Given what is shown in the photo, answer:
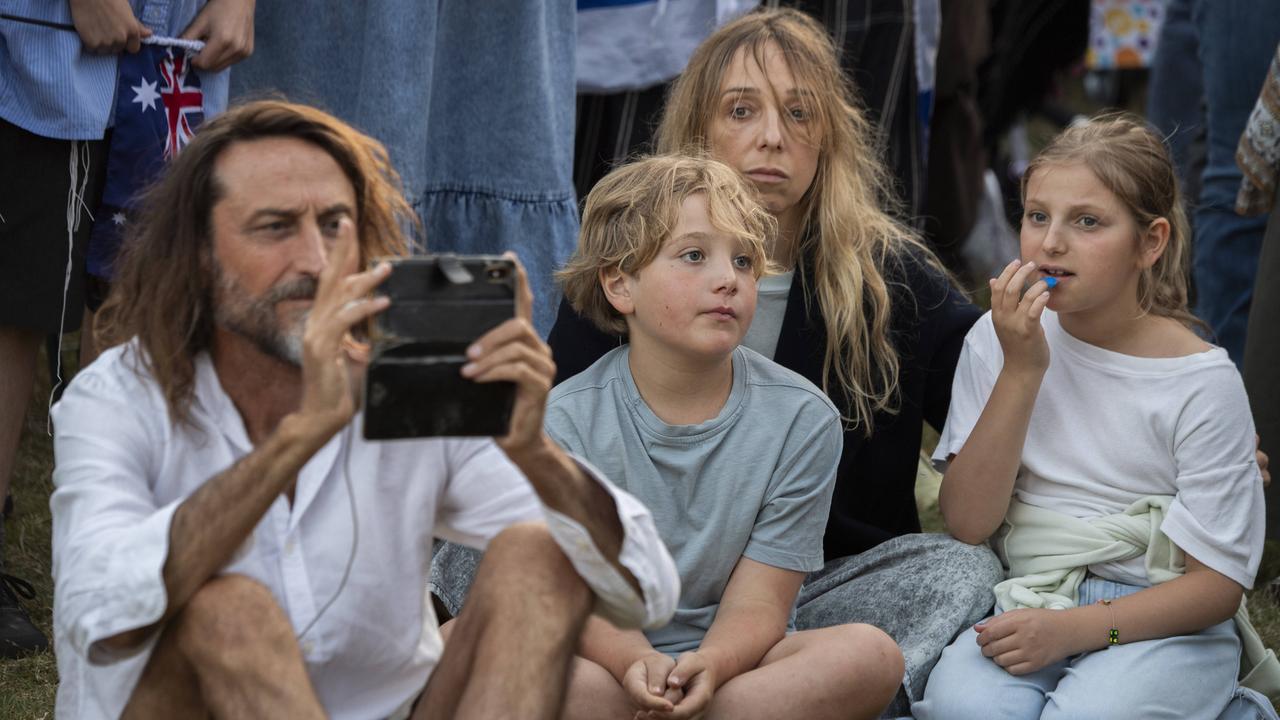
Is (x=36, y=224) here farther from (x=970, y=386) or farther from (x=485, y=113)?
(x=970, y=386)

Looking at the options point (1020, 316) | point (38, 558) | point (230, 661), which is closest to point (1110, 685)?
point (1020, 316)

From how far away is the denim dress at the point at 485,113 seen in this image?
3566 millimetres

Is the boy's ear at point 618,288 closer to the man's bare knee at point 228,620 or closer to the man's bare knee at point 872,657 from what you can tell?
the man's bare knee at point 872,657

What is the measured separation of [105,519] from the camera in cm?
209

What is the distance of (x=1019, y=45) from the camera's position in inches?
Answer: 283

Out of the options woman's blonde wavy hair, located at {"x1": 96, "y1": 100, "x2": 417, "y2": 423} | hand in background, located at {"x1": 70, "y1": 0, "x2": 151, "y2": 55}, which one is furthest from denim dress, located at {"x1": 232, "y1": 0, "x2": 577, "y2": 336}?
woman's blonde wavy hair, located at {"x1": 96, "y1": 100, "x2": 417, "y2": 423}

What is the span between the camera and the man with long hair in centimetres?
208

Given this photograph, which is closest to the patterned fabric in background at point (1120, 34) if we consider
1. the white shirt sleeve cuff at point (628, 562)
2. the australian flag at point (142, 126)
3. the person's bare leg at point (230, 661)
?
the australian flag at point (142, 126)

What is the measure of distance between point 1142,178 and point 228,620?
177 centimetres

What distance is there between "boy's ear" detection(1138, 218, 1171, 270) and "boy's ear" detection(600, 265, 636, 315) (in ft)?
3.01

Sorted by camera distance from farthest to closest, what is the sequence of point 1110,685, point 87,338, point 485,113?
point 485,113, point 87,338, point 1110,685

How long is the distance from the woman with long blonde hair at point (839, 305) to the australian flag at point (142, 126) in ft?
2.74

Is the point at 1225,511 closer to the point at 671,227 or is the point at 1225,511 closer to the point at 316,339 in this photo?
the point at 671,227

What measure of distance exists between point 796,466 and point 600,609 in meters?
0.62
